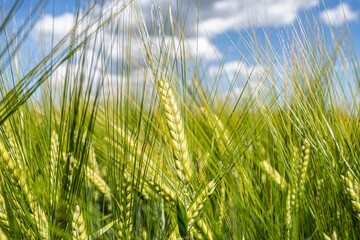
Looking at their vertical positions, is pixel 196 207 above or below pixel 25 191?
below

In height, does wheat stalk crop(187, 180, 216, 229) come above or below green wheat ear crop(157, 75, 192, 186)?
below

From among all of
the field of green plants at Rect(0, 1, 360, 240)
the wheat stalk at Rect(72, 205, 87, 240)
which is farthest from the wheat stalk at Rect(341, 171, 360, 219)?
the wheat stalk at Rect(72, 205, 87, 240)

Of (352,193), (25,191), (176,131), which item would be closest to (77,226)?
(25,191)

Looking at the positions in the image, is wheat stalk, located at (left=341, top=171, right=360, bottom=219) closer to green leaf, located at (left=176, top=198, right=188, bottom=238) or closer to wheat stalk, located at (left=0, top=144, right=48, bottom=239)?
green leaf, located at (left=176, top=198, right=188, bottom=238)

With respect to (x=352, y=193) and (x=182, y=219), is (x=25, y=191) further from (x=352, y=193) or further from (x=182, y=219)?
(x=352, y=193)

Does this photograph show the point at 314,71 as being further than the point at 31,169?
Yes

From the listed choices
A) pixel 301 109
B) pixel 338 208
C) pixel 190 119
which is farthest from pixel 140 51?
pixel 338 208

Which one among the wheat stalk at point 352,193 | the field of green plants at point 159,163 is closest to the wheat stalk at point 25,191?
the field of green plants at point 159,163

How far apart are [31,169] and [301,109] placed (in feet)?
1.85

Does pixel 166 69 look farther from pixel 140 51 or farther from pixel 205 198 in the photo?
pixel 205 198

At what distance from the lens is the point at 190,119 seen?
78 cm

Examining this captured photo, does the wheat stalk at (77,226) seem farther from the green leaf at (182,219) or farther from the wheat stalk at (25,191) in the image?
the green leaf at (182,219)

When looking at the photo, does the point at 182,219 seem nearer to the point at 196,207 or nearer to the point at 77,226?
the point at 196,207

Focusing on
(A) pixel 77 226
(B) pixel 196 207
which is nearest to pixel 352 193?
(B) pixel 196 207
